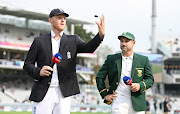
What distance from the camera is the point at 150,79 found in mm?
5961

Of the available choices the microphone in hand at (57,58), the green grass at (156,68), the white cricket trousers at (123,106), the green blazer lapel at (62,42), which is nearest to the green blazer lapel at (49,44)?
the green blazer lapel at (62,42)

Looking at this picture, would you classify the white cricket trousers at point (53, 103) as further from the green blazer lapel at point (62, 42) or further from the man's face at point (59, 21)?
the man's face at point (59, 21)

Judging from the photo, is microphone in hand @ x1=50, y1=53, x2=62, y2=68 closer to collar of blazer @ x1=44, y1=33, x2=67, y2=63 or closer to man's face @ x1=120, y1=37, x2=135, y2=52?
collar of blazer @ x1=44, y1=33, x2=67, y2=63

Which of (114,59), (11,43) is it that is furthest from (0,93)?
(114,59)

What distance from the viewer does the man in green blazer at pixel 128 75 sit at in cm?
571

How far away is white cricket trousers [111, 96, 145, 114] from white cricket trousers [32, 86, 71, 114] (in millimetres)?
1138

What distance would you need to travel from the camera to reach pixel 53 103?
4848 mm

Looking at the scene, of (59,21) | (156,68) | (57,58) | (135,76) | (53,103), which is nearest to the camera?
(57,58)

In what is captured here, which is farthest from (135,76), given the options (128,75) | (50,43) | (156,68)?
(156,68)

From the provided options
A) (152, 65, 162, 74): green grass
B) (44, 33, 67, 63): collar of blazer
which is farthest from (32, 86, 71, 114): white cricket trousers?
(152, 65, 162, 74): green grass

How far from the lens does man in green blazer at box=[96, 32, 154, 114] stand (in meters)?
5.71

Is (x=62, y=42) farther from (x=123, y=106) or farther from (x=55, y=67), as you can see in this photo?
(x=123, y=106)

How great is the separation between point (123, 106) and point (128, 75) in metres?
0.53

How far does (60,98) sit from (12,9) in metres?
42.1
